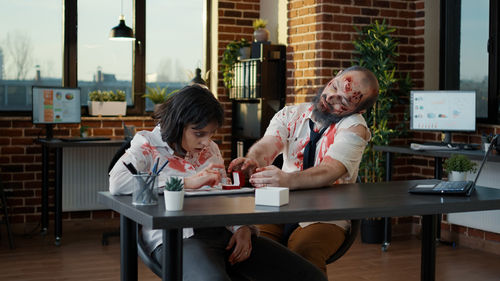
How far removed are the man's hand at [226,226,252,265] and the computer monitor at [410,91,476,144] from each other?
328 cm

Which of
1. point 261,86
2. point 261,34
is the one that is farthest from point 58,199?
point 261,34

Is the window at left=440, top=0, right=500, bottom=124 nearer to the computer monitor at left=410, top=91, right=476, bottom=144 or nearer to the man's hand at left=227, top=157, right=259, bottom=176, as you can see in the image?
the computer monitor at left=410, top=91, right=476, bottom=144

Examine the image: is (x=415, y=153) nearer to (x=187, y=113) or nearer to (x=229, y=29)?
(x=229, y=29)

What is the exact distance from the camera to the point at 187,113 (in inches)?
97.7

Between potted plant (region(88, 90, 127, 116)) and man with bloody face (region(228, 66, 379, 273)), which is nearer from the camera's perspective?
man with bloody face (region(228, 66, 379, 273))

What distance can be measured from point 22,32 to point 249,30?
7.01 ft

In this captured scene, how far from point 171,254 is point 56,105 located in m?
3.98

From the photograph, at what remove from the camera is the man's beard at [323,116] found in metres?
2.91

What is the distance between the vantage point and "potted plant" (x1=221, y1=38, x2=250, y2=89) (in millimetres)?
6426

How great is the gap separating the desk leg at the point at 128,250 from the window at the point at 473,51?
149 inches

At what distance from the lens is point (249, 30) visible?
264 inches

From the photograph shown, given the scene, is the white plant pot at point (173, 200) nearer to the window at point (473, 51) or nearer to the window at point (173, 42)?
the window at point (473, 51)

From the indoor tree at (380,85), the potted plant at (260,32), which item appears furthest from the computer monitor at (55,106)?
the indoor tree at (380,85)

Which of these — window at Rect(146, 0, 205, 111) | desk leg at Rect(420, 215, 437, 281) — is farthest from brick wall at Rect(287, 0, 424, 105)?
desk leg at Rect(420, 215, 437, 281)
